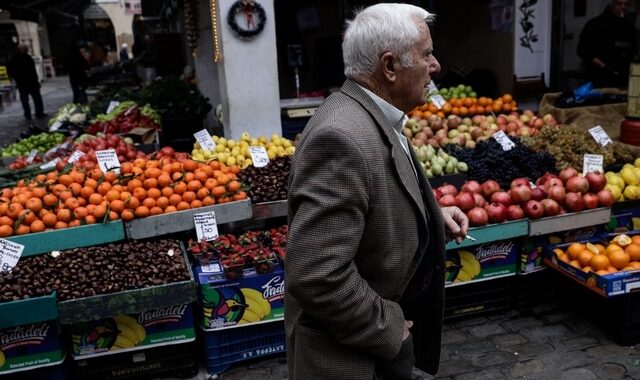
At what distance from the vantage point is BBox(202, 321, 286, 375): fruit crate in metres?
4.00

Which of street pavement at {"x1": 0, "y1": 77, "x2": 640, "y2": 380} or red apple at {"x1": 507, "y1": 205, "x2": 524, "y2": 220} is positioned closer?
street pavement at {"x1": 0, "y1": 77, "x2": 640, "y2": 380}

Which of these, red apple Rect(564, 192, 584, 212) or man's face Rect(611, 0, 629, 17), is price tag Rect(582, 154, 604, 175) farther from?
man's face Rect(611, 0, 629, 17)

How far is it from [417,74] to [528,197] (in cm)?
305

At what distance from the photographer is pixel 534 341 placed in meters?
4.25

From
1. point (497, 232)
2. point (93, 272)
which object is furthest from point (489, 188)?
point (93, 272)

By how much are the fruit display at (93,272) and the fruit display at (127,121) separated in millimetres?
3848

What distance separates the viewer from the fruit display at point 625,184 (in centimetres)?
493

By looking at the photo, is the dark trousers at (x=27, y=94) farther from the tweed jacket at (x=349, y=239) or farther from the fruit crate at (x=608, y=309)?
the tweed jacket at (x=349, y=239)

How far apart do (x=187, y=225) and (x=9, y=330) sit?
4.56 feet

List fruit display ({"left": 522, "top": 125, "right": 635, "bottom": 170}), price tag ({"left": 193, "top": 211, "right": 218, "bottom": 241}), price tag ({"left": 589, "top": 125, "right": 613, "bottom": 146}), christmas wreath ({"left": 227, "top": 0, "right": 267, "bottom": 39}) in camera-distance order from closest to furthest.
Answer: price tag ({"left": 193, "top": 211, "right": 218, "bottom": 241}) → fruit display ({"left": 522, "top": 125, "right": 635, "bottom": 170}) → price tag ({"left": 589, "top": 125, "right": 613, "bottom": 146}) → christmas wreath ({"left": 227, "top": 0, "right": 267, "bottom": 39})

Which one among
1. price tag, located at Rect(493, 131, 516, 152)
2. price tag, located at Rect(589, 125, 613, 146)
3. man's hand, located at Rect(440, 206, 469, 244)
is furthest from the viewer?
price tag, located at Rect(589, 125, 613, 146)

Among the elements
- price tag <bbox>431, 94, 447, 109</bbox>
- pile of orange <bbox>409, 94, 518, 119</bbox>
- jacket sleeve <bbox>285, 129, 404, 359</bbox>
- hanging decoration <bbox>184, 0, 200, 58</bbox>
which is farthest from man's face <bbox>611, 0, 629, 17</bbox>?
jacket sleeve <bbox>285, 129, 404, 359</bbox>

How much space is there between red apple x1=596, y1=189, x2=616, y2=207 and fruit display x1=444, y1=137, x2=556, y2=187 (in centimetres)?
58

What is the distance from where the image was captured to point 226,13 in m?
6.23
